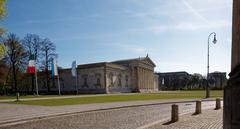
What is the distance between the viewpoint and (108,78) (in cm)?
8575

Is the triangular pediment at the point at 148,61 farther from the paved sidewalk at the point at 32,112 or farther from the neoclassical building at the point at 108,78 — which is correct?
the paved sidewalk at the point at 32,112

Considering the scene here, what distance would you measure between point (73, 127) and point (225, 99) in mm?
8911

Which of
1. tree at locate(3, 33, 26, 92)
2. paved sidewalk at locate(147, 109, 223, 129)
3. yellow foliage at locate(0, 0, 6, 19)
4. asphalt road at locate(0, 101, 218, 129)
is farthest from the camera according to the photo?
tree at locate(3, 33, 26, 92)

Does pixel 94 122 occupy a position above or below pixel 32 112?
above

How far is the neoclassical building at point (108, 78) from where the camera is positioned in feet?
278

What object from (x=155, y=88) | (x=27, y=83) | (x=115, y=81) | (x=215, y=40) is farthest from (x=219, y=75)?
(x=215, y=40)

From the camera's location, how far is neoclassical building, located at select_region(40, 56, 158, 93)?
278ft

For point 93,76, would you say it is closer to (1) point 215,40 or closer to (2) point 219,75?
(1) point 215,40

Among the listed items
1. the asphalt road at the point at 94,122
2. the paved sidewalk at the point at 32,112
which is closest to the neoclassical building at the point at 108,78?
the paved sidewalk at the point at 32,112

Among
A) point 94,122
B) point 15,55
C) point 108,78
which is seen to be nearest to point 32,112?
point 94,122

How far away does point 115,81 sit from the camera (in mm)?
89625

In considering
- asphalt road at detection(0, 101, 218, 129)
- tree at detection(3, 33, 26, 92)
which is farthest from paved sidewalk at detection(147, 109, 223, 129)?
tree at detection(3, 33, 26, 92)

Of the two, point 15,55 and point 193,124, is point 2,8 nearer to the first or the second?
point 193,124

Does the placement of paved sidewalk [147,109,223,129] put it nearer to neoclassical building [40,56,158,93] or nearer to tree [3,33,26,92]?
tree [3,33,26,92]
